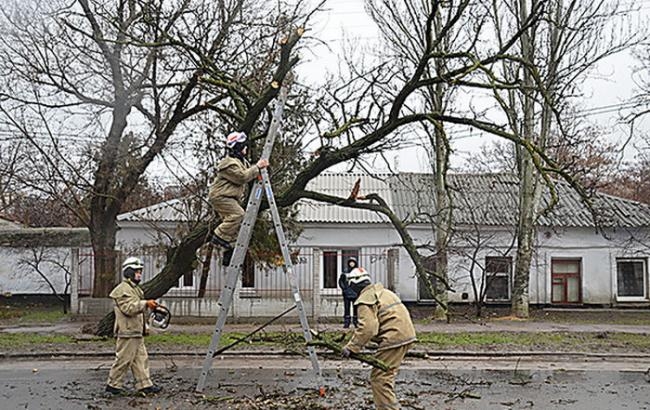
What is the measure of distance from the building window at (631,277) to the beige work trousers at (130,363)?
993 inches

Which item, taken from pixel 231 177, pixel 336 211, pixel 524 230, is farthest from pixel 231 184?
pixel 336 211

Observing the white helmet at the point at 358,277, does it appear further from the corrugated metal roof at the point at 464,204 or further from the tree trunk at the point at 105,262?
the corrugated metal roof at the point at 464,204

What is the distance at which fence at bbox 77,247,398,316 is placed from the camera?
2308 centimetres

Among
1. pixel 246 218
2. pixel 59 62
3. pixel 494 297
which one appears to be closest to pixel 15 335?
pixel 59 62

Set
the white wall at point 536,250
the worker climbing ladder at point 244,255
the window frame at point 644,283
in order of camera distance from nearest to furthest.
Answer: the worker climbing ladder at point 244,255 → the white wall at point 536,250 → the window frame at point 644,283

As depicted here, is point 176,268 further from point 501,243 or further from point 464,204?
point 464,204

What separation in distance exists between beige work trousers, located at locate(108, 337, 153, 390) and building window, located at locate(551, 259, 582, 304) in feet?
77.4

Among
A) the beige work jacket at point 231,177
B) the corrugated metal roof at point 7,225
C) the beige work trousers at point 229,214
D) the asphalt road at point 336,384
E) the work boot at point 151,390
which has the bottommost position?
the asphalt road at point 336,384

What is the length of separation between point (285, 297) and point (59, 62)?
31.7 ft

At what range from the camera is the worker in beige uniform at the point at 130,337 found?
36.5 ft

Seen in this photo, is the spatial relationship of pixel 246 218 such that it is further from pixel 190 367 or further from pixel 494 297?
pixel 494 297

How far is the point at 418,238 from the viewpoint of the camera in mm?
30969

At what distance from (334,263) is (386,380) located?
775 inches

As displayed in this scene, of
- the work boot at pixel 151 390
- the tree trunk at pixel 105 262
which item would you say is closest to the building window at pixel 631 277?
the tree trunk at pixel 105 262
